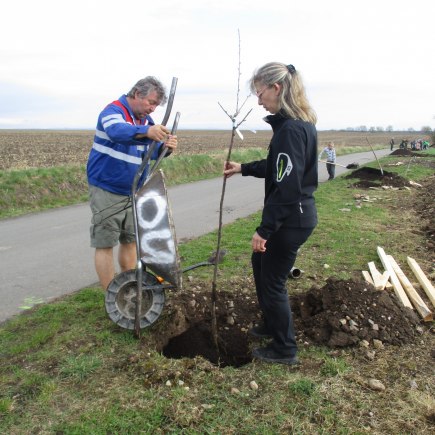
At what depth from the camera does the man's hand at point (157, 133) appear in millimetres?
3375

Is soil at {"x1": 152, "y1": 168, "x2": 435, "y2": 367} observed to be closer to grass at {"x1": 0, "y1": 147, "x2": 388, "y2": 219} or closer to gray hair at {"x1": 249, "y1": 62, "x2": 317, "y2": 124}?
gray hair at {"x1": 249, "y1": 62, "x2": 317, "y2": 124}

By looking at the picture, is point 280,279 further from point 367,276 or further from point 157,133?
point 367,276

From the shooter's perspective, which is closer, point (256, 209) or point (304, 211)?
point (304, 211)

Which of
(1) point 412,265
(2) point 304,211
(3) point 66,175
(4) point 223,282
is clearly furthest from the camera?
(3) point 66,175

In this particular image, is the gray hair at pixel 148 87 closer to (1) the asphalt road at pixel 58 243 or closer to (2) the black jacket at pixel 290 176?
(2) the black jacket at pixel 290 176

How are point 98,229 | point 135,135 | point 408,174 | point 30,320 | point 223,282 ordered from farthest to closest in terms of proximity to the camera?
point 408,174 < point 223,282 < point 30,320 < point 98,229 < point 135,135

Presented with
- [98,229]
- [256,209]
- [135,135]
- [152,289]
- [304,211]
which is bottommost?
[256,209]

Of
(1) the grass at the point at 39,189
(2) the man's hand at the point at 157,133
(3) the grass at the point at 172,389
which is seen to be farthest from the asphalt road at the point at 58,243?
(2) the man's hand at the point at 157,133

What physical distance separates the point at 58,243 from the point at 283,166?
5800 millimetres

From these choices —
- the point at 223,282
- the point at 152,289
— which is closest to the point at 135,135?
the point at 152,289

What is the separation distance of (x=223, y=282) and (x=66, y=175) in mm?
9094

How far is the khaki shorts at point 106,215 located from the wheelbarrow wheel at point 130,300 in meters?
0.49

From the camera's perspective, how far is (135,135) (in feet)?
11.4

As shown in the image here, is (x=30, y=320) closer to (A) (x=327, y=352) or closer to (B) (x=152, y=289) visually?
(B) (x=152, y=289)
